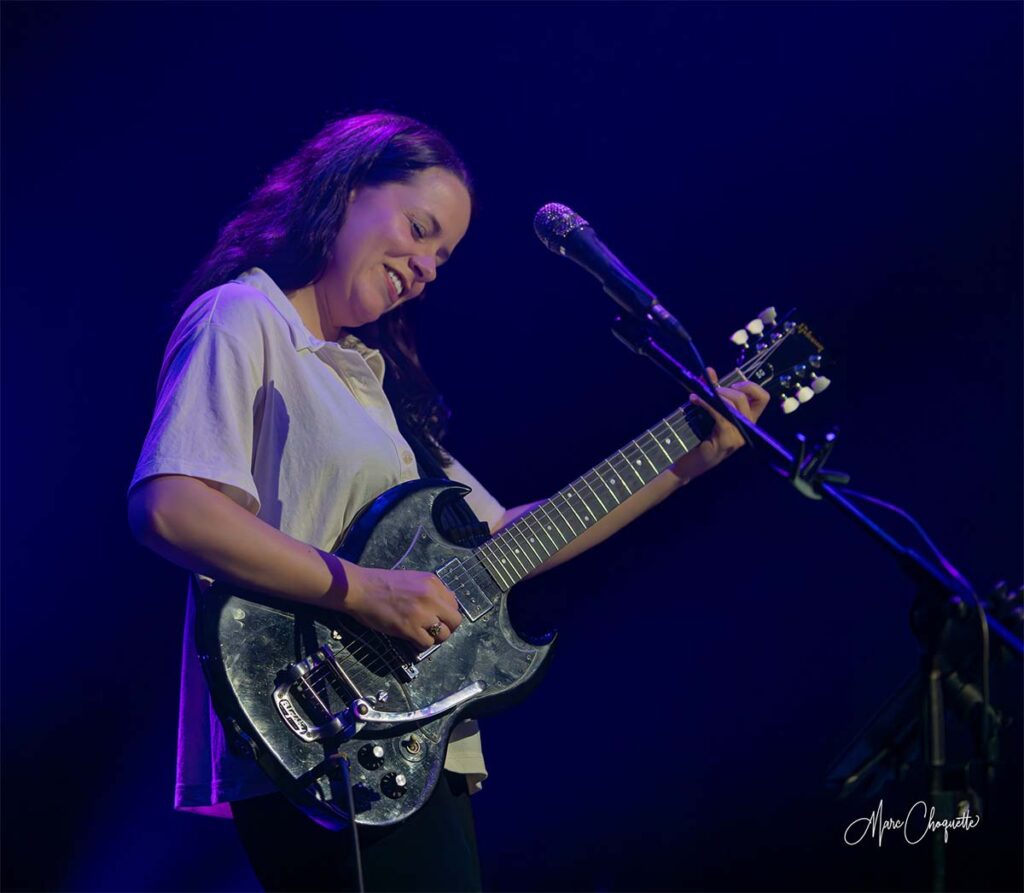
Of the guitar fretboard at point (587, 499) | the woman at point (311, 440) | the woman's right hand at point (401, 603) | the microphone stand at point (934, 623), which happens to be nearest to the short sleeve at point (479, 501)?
the woman at point (311, 440)

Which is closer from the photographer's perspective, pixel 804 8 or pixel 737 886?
pixel 737 886

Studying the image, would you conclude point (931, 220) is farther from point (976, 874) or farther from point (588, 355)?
point (976, 874)

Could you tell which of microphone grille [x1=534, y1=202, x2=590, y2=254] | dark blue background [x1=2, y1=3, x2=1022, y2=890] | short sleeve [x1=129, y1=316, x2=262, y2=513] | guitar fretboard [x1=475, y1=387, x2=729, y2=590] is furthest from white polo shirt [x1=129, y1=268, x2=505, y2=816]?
dark blue background [x1=2, y1=3, x2=1022, y2=890]

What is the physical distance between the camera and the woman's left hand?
231 centimetres

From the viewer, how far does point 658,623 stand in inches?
115

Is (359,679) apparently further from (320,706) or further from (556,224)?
(556,224)

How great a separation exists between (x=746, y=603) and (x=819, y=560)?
0.25 metres

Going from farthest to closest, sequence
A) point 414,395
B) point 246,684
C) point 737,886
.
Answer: point 737,886, point 414,395, point 246,684

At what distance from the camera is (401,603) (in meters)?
1.80

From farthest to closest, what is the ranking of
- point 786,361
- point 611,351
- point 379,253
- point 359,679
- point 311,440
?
point 611,351 → point 786,361 → point 379,253 → point 311,440 → point 359,679

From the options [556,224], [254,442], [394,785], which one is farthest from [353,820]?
[556,224]

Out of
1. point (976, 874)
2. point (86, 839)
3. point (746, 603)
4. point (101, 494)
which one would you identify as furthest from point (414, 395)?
point (976, 874)

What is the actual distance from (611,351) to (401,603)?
1415mm

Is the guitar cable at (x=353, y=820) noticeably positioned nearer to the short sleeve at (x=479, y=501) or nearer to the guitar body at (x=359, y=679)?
the guitar body at (x=359, y=679)
